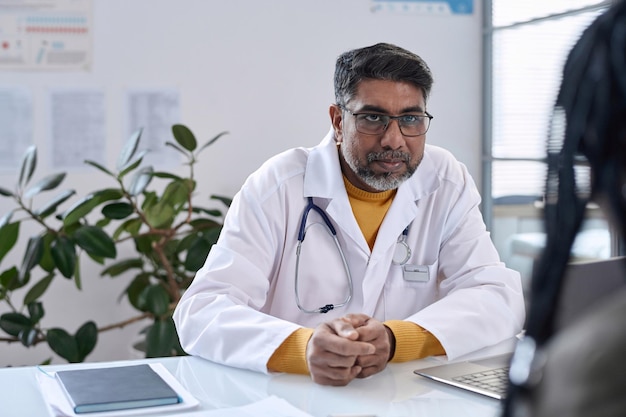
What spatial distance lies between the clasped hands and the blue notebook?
27 cm

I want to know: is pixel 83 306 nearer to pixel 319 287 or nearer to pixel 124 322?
pixel 124 322

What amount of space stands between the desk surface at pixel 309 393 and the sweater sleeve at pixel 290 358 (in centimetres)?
1

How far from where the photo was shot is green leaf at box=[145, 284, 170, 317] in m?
2.97

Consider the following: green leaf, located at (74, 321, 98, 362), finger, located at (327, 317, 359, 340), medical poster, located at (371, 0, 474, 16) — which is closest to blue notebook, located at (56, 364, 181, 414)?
finger, located at (327, 317, 359, 340)

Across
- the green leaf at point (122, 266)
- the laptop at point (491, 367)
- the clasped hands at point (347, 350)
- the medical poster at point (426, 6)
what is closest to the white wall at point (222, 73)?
the medical poster at point (426, 6)

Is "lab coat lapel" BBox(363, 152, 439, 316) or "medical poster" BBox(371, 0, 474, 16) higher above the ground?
"medical poster" BBox(371, 0, 474, 16)

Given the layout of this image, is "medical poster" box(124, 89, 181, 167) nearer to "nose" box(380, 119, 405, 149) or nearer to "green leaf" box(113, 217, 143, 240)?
"green leaf" box(113, 217, 143, 240)

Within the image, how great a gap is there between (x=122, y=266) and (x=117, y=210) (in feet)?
1.19

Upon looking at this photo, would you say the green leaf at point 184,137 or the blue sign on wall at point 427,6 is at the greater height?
the blue sign on wall at point 427,6

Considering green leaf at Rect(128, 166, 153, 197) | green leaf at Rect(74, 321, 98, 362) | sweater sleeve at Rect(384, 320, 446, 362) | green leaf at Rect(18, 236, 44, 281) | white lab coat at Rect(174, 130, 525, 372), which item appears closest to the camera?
sweater sleeve at Rect(384, 320, 446, 362)

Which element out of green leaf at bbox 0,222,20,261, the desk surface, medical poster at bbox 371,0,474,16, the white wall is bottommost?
the desk surface

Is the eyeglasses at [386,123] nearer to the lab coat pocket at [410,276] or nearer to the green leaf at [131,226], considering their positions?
the lab coat pocket at [410,276]

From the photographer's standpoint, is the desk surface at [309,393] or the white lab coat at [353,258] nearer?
the desk surface at [309,393]

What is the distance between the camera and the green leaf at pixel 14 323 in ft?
9.70
